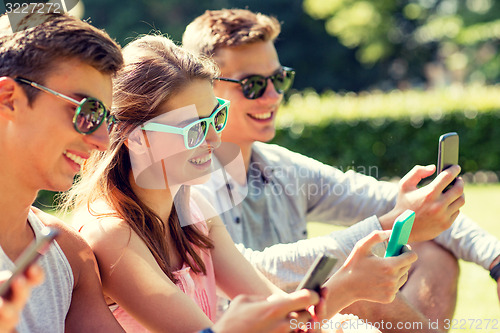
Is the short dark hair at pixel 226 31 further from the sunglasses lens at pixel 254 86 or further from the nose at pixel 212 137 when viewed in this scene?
the nose at pixel 212 137

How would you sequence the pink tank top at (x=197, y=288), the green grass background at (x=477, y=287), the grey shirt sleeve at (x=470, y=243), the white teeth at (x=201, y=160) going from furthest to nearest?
the green grass background at (x=477, y=287) → the grey shirt sleeve at (x=470, y=243) → the white teeth at (x=201, y=160) → the pink tank top at (x=197, y=288)

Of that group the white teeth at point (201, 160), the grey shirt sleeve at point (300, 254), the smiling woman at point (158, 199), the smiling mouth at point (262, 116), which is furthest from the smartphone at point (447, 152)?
the smiling mouth at point (262, 116)

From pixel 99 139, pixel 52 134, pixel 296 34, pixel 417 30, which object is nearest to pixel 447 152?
pixel 99 139

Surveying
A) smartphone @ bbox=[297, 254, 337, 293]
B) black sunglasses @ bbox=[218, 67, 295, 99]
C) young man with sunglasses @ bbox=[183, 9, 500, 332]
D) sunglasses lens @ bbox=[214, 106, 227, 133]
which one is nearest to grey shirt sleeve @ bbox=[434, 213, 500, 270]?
young man with sunglasses @ bbox=[183, 9, 500, 332]

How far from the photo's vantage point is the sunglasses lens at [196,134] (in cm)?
252

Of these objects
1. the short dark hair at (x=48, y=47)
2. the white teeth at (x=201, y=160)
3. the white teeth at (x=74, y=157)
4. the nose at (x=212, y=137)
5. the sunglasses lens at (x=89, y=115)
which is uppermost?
the short dark hair at (x=48, y=47)

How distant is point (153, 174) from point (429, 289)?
1756 millimetres

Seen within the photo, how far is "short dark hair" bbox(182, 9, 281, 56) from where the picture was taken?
3980 millimetres

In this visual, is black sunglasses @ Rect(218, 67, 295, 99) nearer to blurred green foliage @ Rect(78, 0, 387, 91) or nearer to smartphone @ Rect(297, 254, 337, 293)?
smartphone @ Rect(297, 254, 337, 293)

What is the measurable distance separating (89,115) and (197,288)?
0.97m

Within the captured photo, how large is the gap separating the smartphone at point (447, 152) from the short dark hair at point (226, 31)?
1.55 meters

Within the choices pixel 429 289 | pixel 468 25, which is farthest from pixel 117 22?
pixel 429 289

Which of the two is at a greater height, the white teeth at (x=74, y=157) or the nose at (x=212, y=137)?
the white teeth at (x=74, y=157)

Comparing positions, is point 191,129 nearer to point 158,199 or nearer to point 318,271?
point 158,199
